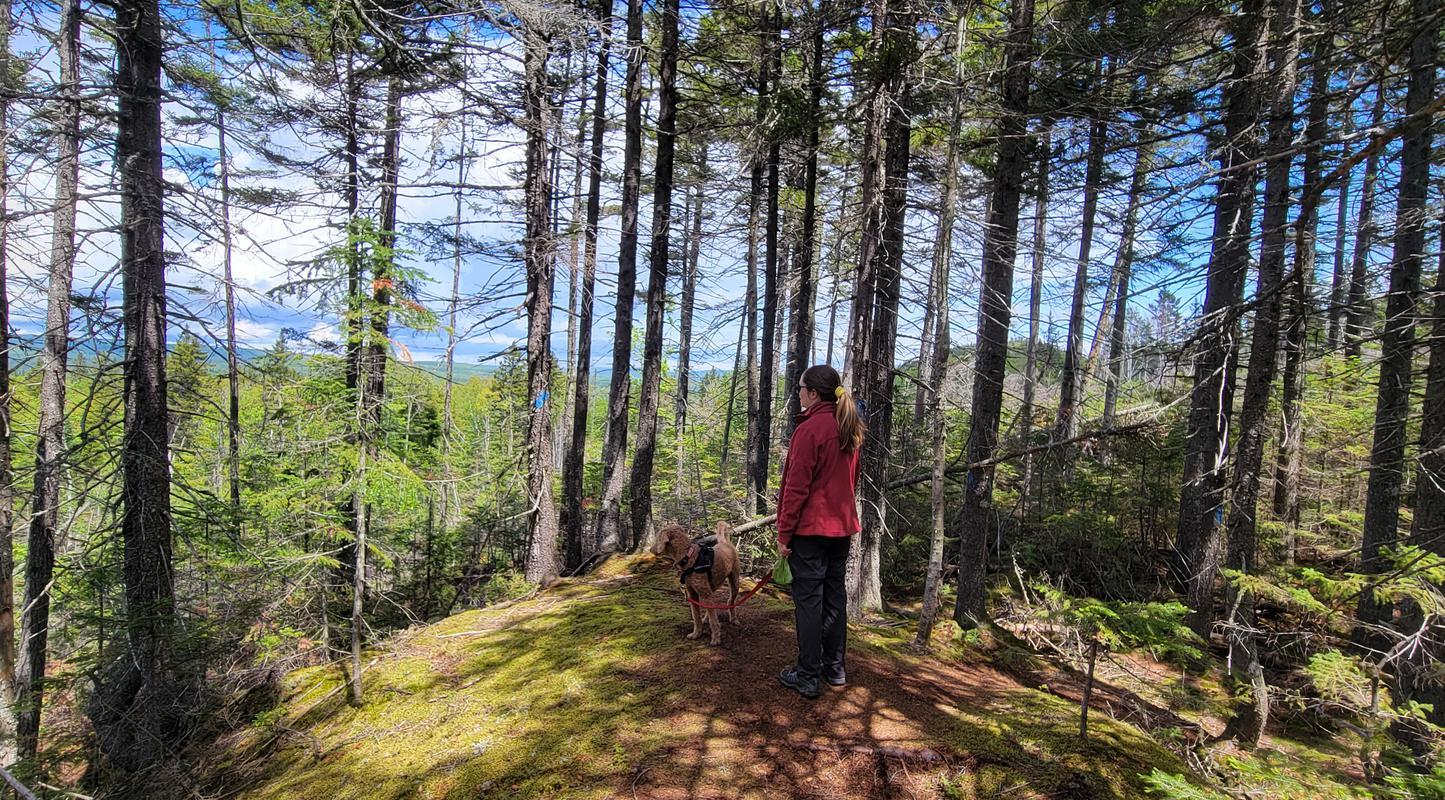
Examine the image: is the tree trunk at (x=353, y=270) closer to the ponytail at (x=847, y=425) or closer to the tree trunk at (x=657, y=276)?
the tree trunk at (x=657, y=276)

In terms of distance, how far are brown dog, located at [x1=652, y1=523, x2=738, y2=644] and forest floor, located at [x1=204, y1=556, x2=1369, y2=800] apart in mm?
387

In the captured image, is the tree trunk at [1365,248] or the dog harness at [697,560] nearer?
the tree trunk at [1365,248]

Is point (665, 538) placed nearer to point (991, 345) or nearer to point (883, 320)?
point (883, 320)

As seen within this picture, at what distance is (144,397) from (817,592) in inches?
225

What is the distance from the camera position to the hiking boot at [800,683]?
12.8ft

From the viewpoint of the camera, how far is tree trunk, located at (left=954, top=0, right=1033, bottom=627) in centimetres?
720

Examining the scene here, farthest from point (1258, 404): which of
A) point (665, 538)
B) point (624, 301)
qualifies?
point (624, 301)

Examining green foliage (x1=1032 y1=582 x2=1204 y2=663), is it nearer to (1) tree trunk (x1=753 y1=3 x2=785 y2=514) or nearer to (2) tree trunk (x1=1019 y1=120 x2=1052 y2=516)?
(2) tree trunk (x1=1019 y1=120 x2=1052 y2=516)

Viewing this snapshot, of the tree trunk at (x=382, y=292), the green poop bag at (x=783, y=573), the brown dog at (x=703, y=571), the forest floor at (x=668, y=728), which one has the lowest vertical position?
the forest floor at (x=668, y=728)

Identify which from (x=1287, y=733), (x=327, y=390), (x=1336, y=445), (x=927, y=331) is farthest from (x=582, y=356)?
(x=1336, y=445)

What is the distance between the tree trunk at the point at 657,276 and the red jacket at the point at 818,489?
6264 mm

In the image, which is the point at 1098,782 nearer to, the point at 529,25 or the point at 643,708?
the point at 643,708

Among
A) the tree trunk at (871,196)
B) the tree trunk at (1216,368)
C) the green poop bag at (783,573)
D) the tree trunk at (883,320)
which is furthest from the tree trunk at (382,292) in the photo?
the tree trunk at (1216,368)

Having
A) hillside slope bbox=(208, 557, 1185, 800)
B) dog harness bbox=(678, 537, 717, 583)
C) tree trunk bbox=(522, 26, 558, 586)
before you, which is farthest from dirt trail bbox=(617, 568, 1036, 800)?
tree trunk bbox=(522, 26, 558, 586)
